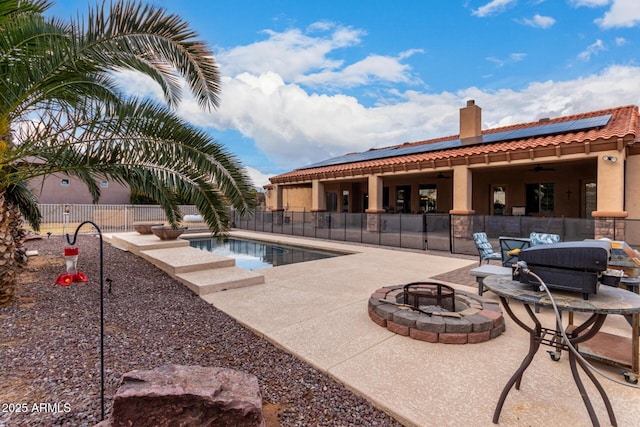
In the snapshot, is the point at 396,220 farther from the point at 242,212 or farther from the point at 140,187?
the point at 140,187

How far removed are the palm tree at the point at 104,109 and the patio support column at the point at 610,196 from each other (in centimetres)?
1093

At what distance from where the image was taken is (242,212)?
5984 millimetres

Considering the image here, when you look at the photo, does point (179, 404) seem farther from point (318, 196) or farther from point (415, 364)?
point (318, 196)

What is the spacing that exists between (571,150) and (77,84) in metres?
13.7

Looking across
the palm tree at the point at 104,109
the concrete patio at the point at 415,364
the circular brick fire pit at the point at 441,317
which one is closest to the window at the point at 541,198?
the concrete patio at the point at 415,364

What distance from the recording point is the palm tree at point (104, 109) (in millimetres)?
4441

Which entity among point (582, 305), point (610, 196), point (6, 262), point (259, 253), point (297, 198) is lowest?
point (259, 253)

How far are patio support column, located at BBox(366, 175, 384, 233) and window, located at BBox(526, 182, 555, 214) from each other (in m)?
7.63

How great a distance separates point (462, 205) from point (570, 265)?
455 inches

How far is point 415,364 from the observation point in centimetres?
341

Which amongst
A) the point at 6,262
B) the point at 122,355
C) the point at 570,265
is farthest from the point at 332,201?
the point at 570,265

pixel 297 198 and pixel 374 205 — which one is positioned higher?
pixel 297 198

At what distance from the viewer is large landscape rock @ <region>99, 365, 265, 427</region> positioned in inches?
80.9

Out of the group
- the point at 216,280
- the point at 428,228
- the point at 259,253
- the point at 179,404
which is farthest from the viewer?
the point at 428,228
